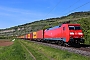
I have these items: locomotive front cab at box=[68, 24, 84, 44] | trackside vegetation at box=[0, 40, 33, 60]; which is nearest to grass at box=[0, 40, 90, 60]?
trackside vegetation at box=[0, 40, 33, 60]

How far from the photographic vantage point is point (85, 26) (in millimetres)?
54281

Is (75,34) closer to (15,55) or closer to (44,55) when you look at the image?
(44,55)

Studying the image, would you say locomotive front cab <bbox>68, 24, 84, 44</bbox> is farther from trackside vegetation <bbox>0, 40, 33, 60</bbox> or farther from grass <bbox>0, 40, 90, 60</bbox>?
trackside vegetation <bbox>0, 40, 33, 60</bbox>

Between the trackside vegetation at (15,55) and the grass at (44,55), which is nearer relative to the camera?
the grass at (44,55)

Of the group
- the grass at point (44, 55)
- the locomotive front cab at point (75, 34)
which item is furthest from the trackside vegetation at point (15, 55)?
the locomotive front cab at point (75, 34)

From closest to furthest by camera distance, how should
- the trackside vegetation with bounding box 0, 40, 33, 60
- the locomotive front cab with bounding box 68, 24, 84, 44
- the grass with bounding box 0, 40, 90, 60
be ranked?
the grass with bounding box 0, 40, 90, 60
the trackside vegetation with bounding box 0, 40, 33, 60
the locomotive front cab with bounding box 68, 24, 84, 44

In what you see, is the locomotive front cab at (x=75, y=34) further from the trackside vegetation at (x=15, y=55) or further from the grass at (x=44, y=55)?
the trackside vegetation at (x=15, y=55)

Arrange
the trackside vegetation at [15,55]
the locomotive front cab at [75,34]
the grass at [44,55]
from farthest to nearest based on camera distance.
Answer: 1. the locomotive front cab at [75,34]
2. the trackside vegetation at [15,55]
3. the grass at [44,55]

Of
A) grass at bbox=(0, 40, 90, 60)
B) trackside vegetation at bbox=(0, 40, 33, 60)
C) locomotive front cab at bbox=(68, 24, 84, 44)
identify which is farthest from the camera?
locomotive front cab at bbox=(68, 24, 84, 44)

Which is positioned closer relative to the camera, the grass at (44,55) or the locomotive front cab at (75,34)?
the grass at (44,55)

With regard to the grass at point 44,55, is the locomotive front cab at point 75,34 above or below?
above

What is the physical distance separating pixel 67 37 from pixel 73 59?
12.2 meters

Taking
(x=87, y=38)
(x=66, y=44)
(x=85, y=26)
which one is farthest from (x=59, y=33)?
(x=85, y=26)

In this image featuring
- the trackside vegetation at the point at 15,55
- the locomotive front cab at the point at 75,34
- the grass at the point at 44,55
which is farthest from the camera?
the locomotive front cab at the point at 75,34
